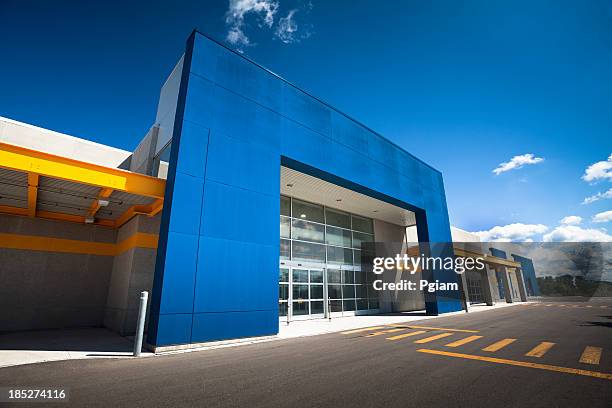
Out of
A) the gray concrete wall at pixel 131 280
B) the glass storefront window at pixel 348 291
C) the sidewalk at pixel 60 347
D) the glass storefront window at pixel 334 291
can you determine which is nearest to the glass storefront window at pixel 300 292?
the glass storefront window at pixel 334 291

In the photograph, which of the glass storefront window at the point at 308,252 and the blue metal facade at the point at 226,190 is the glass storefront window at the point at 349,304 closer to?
the glass storefront window at the point at 308,252

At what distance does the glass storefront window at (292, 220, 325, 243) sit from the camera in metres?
18.8

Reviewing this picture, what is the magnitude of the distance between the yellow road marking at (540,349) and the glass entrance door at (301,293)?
37.4ft

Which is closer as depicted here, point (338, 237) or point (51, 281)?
point (51, 281)

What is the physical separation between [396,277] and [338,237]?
7217 millimetres

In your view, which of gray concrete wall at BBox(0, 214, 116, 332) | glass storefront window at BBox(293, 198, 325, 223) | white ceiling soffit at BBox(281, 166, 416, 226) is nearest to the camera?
gray concrete wall at BBox(0, 214, 116, 332)

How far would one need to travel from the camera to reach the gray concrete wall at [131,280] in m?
11.9

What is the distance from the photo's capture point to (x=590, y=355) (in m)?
6.96

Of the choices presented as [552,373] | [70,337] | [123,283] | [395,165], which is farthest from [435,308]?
[70,337]

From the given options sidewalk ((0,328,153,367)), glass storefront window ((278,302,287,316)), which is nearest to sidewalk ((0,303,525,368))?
sidewalk ((0,328,153,367))

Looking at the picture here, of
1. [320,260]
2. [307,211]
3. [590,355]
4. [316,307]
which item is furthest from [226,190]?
[590,355]

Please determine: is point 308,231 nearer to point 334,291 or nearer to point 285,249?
point 285,249

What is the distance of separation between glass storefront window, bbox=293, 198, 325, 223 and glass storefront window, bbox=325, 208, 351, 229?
598mm

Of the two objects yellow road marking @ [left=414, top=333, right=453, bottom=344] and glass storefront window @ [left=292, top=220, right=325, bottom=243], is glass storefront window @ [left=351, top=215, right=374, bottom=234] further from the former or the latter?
yellow road marking @ [left=414, top=333, right=453, bottom=344]
